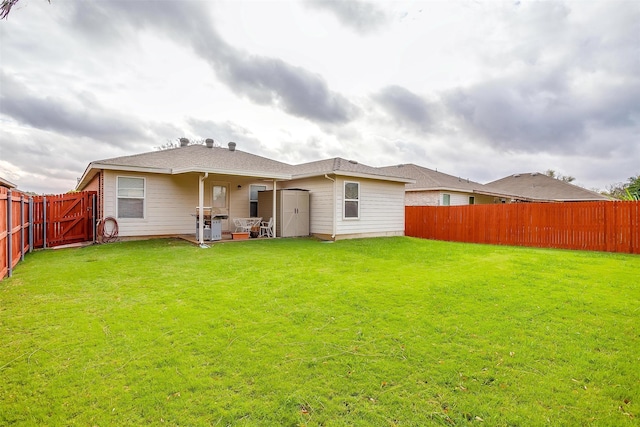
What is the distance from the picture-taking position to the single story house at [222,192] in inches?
438

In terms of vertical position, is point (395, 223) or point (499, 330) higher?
point (395, 223)

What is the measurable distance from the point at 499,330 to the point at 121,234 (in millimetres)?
11750

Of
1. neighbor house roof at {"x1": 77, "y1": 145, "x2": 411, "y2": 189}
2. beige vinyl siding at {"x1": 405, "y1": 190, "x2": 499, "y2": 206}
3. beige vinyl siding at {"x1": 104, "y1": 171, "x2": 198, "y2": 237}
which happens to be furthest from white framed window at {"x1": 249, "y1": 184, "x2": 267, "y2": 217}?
beige vinyl siding at {"x1": 405, "y1": 190, "x2": 499, "y2": 206}

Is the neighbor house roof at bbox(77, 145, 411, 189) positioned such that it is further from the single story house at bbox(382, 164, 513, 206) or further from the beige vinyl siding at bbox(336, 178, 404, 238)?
the single story house at bbox(382, 164, 513, 206)

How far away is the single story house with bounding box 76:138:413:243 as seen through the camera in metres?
11.1

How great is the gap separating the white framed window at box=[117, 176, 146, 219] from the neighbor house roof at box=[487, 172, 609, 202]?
81.4ft

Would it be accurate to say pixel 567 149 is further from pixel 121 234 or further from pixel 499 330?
pixel 121 234

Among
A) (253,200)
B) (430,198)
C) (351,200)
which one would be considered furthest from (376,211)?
(430,198)

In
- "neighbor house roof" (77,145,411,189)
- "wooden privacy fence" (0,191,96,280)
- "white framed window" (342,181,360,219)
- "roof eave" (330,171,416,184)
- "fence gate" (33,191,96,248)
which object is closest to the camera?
"wooden privacy fence" (0,191,96,280)

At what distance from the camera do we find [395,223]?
1472 centimetres

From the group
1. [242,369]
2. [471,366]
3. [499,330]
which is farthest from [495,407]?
[242,369]

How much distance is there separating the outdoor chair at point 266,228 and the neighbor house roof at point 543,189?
20226 mm

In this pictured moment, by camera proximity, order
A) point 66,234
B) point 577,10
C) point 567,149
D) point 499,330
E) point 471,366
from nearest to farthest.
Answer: point 471,366 < point 499,330 < point 577,10 < point 66,234 < point 567,149

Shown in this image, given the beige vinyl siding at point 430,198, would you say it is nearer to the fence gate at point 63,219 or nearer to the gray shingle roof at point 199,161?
the gray shingle roof at point 199,161
